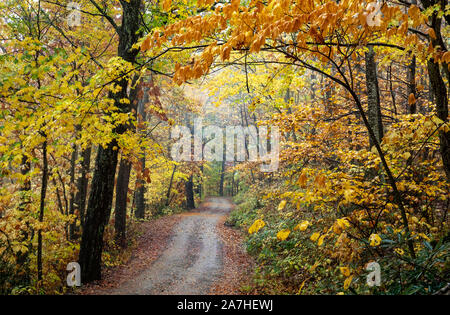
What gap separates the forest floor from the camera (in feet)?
24.8

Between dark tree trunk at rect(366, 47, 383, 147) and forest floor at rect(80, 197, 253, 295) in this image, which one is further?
forest floor at rect(80, 197, 253, 295)

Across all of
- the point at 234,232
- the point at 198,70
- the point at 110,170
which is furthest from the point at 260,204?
the point at 198,70

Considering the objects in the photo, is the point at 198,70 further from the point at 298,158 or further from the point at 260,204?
the point at 260,204

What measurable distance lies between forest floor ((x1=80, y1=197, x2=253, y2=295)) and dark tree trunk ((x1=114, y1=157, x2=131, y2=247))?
0.99m

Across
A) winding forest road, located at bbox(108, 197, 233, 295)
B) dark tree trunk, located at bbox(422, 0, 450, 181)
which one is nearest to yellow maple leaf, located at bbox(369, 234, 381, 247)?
dark tree trunk, located at bbox(422, 0, 450, 181)

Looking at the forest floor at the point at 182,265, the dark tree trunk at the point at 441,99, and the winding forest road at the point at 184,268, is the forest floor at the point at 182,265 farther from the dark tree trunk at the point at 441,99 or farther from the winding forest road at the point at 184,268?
the dark tree trunk at the point at 441,99

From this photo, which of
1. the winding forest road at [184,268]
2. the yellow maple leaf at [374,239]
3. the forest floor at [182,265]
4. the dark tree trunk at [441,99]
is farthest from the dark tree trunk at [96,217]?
the dark tree trunk at [441,99]

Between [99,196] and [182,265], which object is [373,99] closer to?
[99,196]

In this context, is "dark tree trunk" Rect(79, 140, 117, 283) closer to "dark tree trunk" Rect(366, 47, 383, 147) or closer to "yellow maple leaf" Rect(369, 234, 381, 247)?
"yellow maple leaf" Rect(369, 234, 381, 247)

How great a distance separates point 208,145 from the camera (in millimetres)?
29969

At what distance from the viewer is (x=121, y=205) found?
11.6 m

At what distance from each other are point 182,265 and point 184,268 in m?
0.35

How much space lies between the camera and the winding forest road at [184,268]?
7559 millimetres
